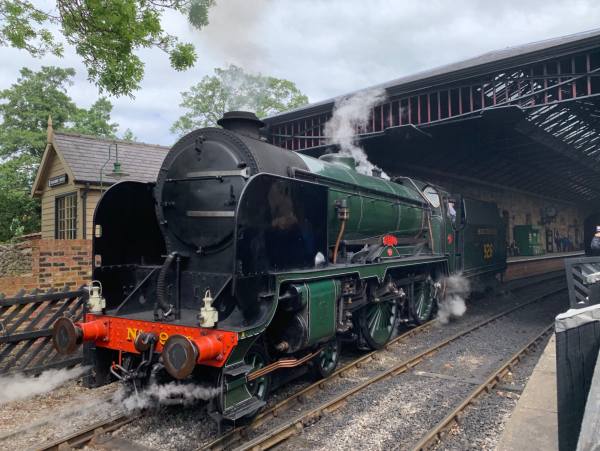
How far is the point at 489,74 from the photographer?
341 inches

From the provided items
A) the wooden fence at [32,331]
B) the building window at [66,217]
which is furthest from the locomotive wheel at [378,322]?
the building window at [66,217]

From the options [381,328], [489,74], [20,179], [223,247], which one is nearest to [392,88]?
[489,74]

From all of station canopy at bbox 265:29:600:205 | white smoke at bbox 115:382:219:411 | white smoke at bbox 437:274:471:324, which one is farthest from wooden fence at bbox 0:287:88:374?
station canopy at bbox 265:29:600:205

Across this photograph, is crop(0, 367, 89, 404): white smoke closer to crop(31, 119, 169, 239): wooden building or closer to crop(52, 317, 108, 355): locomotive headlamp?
crop(52, 317, 108, 355): locomotive headlamp

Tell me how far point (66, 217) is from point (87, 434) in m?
A: 8.95

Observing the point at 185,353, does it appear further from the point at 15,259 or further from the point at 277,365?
the point at 15,259

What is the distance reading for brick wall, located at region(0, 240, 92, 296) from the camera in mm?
6805

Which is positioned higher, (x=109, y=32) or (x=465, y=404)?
(x=109, y=32)

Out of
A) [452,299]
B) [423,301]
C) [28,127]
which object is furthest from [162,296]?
[28,127]

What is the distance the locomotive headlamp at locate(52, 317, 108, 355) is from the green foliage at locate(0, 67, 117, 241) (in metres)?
16.3

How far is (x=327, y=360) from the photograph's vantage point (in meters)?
5.68

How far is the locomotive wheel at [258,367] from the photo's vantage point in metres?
4.32

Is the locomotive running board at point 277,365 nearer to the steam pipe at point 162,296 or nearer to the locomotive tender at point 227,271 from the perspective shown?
the locomotive tender at point 227,271

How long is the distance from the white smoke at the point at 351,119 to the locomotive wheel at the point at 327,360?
578cm
